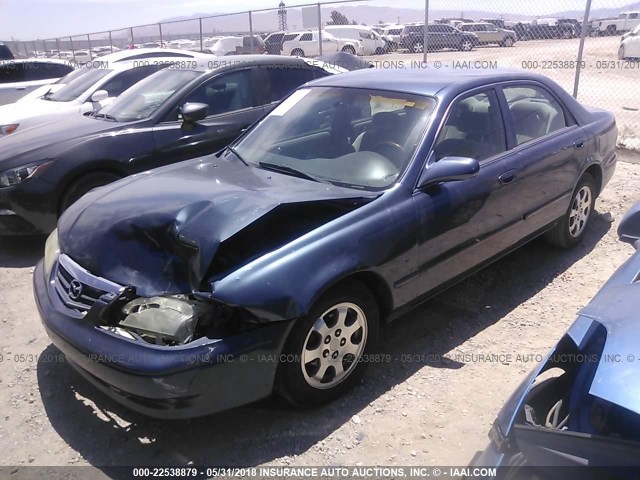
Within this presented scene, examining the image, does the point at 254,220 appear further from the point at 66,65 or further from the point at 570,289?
the point at 66,65

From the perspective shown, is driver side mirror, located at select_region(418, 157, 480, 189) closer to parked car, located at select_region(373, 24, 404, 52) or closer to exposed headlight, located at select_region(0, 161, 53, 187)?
exposed headlight, located at select_region(0, 161, 53, 187)

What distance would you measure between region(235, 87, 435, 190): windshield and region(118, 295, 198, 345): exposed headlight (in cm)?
121

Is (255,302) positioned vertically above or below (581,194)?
above

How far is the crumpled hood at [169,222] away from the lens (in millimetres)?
2729

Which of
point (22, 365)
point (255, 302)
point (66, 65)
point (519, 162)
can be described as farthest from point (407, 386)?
point (66, 65)

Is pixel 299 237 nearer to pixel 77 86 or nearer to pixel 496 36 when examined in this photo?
pixel 77 86

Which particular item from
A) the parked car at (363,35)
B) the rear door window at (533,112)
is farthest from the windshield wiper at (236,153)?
the parked car at (363,35)

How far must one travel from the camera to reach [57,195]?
16.7 feet

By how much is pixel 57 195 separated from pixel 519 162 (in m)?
4.00

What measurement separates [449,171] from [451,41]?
65.9ft

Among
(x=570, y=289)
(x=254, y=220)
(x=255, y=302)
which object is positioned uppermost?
(x=254, y=220)

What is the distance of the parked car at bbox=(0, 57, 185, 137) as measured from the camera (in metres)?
6.95

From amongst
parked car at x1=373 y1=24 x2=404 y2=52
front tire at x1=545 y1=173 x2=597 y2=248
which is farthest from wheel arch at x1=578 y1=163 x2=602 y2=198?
parked car at x1=373 y1=24 x2=404 y2=52

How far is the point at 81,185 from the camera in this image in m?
5.26
